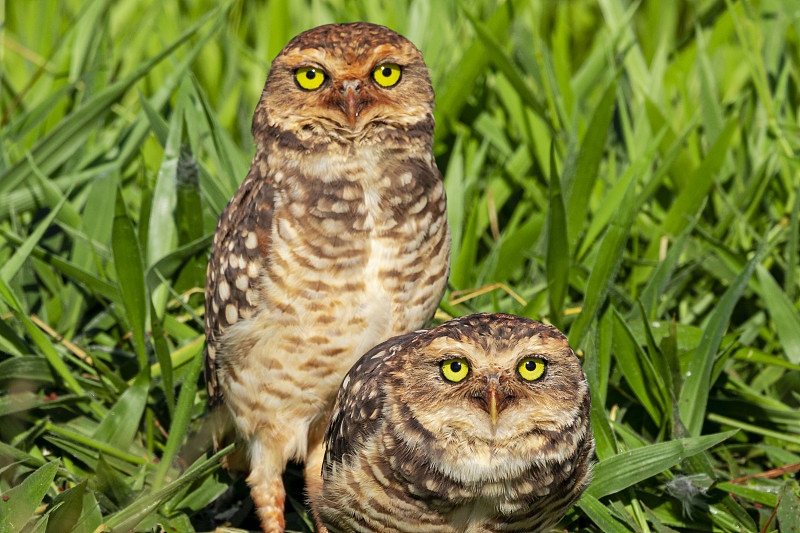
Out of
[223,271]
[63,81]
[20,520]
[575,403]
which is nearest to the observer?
[575,403]

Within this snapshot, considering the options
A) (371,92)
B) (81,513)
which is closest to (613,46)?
(371,92)

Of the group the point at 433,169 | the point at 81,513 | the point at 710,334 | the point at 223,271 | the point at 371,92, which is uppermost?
the point at 371,92

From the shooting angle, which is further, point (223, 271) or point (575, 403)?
point (223, 271)

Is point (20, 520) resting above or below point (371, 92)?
below

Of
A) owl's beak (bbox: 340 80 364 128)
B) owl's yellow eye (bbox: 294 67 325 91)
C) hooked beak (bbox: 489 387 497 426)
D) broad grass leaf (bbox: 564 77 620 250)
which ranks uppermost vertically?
owl's yellow eye (bbox: 294 67 325 91)

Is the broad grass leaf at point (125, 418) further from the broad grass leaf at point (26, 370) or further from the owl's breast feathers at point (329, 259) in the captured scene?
the owl's breast feathers at point (329, 259)

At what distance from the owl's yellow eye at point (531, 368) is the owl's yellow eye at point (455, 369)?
126 mm

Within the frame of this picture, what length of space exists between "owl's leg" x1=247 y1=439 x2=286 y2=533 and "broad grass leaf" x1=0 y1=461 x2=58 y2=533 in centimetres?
61

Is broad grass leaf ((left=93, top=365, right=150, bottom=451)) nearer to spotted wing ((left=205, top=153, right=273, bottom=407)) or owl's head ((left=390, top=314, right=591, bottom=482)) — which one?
spotted wing ((left=205, top=153, right=273, bottom=407))

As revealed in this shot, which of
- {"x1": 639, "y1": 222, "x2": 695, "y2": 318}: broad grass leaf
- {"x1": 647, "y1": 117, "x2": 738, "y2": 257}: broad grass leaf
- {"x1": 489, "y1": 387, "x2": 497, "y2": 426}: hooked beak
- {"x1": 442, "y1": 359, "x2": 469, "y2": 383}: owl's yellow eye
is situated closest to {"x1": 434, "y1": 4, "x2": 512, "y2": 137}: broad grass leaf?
{"x1": 647, "y1": 117, "x2": 738, "y2": 257}: broad grass leaf

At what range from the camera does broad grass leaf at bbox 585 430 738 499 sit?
9.02ft

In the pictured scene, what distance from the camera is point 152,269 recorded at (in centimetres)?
344

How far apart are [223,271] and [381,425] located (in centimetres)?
84

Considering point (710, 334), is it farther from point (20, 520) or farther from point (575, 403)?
point (20, 520)
